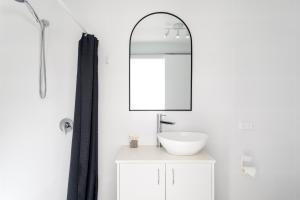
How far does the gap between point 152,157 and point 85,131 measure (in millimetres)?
647

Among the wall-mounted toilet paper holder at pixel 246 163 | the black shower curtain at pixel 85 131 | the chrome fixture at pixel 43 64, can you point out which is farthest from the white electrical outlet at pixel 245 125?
the chrome fixture at pixel 43 64

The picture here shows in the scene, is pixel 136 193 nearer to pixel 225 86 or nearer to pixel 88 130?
pixel 88 130

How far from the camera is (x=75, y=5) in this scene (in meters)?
1.92

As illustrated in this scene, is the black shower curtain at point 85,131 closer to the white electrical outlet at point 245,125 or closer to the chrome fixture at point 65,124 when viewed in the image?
the chrome fixture at point 65,124

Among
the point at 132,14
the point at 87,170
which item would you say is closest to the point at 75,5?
the point at 132,14

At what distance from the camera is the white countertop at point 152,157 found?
4.78 feet

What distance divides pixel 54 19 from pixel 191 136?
1.85 meters

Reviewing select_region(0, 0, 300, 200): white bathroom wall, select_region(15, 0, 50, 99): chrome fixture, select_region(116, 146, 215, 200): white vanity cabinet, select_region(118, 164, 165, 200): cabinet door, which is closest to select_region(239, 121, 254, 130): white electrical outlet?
select_region(0, 0, 300, 200): white bathroom wall

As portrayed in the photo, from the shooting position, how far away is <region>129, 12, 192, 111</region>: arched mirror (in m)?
1.92

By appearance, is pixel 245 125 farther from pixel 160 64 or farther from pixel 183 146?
pixel 160 64

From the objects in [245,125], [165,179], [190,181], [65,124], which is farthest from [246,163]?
[65,124]

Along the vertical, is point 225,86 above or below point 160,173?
above

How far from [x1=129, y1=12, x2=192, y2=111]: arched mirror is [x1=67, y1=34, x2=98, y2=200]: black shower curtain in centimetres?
41

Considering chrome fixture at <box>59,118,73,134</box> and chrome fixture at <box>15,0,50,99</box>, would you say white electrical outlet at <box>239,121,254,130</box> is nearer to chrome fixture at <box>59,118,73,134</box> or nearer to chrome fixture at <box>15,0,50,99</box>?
chrome fixture at <box>59,118,73,134</box>
